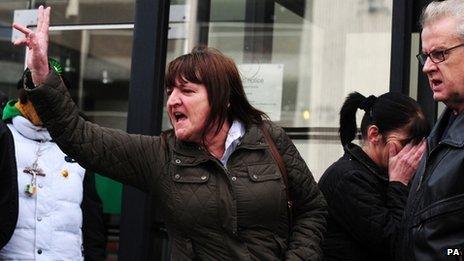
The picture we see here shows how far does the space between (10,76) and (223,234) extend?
3921 millimetres

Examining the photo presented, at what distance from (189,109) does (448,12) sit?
96 cm

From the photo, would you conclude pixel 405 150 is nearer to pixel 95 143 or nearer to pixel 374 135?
pixel 374 135

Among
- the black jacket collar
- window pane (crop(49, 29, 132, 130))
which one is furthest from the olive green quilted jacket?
window pane (crop(49, 29, 132, 130))

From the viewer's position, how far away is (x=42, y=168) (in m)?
4.14

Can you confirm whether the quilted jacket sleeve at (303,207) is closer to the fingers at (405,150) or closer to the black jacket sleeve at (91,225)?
the fingers at (405,150)

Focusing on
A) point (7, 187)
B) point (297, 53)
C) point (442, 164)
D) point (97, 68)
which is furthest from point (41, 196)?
point (97, 68)

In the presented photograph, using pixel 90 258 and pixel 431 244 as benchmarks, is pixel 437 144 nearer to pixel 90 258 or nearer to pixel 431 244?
pixel 431 244

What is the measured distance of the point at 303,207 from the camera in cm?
316

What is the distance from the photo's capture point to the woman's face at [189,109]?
3.00 meters

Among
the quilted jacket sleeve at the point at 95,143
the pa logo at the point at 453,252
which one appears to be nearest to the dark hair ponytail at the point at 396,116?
the quilted jacket sleeve at the point at 95,143

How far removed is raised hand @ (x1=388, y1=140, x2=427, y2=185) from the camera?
3.40 m

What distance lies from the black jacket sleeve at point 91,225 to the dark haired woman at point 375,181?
1.42 metres

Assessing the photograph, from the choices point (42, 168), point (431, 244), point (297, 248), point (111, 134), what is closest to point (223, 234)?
point (297, 248)

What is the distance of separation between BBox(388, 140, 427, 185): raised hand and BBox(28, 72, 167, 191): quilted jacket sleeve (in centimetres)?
98
